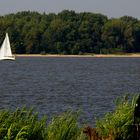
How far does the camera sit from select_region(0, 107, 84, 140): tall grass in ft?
38.9

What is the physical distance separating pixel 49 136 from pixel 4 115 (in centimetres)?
109

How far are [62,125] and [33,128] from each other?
936mm

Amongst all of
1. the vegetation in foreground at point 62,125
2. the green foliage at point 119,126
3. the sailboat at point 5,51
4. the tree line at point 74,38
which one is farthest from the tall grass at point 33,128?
the tree line at point 74,38

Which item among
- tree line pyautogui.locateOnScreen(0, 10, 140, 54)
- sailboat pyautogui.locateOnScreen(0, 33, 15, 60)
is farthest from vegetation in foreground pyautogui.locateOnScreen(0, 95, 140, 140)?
tree line pyautogui.locateOnScreen(0, 10, 140, 54)

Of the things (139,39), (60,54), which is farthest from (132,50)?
(60,54)

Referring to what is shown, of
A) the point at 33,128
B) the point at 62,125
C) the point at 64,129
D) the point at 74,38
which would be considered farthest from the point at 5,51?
the point at 33,128

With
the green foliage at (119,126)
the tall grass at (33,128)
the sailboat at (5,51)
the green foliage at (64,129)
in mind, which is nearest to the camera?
the tall grass at (33,128)

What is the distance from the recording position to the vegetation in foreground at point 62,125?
1238cm

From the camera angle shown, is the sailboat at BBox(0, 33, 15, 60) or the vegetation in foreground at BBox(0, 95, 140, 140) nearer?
the vegetation in foreground at BBox(0, 95, 140, 140)

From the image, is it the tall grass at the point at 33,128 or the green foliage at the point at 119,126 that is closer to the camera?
the tall grass at the point at 33,128

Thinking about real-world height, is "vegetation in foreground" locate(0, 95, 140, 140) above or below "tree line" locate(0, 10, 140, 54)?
above

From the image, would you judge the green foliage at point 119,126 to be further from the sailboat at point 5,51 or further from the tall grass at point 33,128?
the sailboat at point 5,51

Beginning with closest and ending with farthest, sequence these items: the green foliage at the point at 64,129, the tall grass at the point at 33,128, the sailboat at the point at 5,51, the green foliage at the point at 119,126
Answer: the tall grass at the point at 33,128 < the green foliage at the point at 64,129 < the green foliage at the point at 119,126 < the sailboat at the point at 5,51

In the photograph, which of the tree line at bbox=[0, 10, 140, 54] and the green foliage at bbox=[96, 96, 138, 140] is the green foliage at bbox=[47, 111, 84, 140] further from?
the tree line at bbox=[0, 10, 140, 54]
